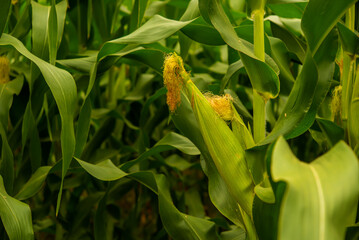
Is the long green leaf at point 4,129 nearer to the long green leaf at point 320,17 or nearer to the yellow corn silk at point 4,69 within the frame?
the yellow corn silk at point 4,69

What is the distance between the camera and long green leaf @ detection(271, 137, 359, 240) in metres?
0.35

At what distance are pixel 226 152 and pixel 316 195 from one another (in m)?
0.21

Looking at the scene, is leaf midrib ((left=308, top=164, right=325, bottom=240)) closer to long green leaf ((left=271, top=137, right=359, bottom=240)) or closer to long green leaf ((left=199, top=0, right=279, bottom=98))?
long green leaf ((left=271, top=137, right=359, bottom=240))

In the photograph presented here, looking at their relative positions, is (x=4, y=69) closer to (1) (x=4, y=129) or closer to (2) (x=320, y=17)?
(1) (x=4, y=129)

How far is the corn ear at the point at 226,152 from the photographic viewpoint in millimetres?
570

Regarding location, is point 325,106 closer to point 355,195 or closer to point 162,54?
point 162,54

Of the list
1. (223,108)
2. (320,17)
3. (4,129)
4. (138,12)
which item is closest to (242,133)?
(223,108)

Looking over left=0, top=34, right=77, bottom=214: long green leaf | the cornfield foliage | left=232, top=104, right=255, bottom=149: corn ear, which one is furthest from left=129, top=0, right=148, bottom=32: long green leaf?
left=232, top=104, right=255, bottom=149: corn ear

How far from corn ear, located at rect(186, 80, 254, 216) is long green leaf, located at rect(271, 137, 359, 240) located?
161 millimetres

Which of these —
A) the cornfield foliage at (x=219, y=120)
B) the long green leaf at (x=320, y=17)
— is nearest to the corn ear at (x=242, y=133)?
the cornfield foliage at (x=219, y=120)

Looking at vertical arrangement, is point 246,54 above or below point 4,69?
above

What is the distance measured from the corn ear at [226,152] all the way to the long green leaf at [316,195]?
0.16 meters

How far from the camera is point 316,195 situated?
1.20 ft

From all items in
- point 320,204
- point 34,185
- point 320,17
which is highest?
point 320,17
